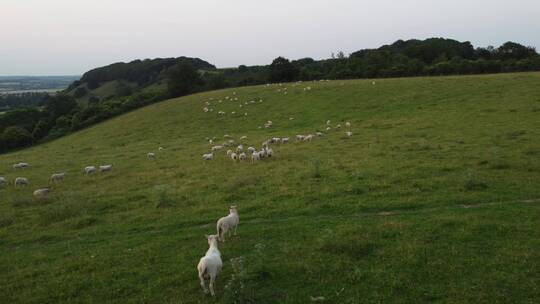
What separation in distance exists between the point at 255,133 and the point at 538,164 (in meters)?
27.5

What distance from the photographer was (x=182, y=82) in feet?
283

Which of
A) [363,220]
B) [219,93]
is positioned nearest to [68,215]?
[363,220]

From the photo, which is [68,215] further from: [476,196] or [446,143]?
[446,143]

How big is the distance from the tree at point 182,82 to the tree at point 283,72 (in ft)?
49.9

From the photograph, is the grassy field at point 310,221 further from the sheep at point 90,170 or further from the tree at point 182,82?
the tree at point 182,82

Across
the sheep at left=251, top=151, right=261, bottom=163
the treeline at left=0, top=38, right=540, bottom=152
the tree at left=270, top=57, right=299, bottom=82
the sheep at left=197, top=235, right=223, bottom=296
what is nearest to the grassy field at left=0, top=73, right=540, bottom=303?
the sheep at left=197, top=235, right=223, bottom=296

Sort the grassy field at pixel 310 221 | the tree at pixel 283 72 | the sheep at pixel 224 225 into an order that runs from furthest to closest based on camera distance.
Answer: the tree at pixel 283 72, the sheep at pixel 224 225, the grassy field at pixel 310 221

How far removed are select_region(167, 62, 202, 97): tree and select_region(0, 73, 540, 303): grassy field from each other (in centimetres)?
4799

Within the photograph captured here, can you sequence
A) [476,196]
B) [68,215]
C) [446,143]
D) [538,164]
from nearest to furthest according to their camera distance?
[476,196] < [68,215] < [538,164] < [446,143]

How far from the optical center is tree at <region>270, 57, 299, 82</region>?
86750 mm

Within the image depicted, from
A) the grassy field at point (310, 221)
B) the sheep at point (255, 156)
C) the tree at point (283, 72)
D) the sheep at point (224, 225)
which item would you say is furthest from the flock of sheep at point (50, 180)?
the tree at point (283, 72)

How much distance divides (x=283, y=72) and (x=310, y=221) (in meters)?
72.8

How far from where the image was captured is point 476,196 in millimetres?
17875

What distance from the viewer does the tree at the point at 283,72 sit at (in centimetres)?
8675
